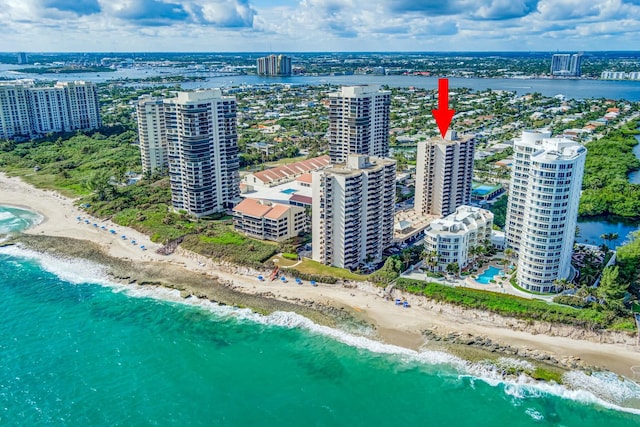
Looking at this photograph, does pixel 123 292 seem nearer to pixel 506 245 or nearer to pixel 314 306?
pixel 314 306

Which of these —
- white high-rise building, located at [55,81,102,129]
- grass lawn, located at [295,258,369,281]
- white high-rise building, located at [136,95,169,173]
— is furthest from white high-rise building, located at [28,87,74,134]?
grass lawn, located at [295,258,369,281]

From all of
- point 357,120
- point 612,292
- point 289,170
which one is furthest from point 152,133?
point 612,292

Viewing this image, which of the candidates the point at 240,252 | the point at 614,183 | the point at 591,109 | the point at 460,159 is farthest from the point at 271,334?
the point at 591,109

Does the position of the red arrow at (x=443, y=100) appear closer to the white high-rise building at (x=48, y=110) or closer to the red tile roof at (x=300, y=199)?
the red tile roof at (x=300, y=199)

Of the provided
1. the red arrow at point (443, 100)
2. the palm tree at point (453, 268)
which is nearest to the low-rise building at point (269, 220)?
the palm tree at point (453, 268)

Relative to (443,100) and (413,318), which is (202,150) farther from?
(413,318)
